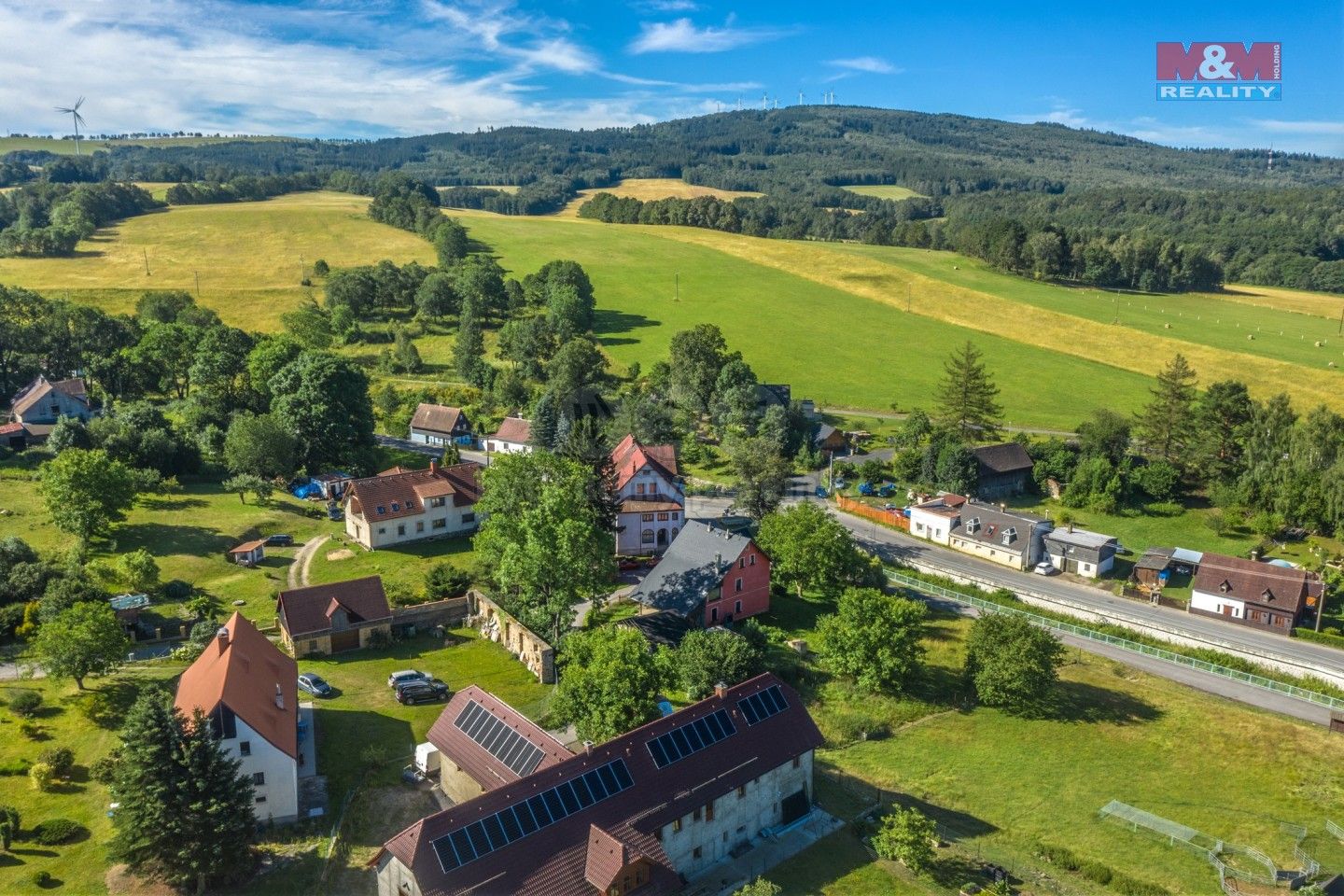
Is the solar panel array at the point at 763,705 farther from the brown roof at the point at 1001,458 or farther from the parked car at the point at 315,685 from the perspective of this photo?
the brown roof at the point at 1001,458

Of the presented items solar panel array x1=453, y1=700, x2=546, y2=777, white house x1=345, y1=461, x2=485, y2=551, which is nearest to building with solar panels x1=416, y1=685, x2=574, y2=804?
solar panel array x1=453, y1=700, x2=546, y2=777

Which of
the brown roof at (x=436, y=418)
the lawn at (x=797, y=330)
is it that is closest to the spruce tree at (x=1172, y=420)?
the lawn at (x=797, y=330)

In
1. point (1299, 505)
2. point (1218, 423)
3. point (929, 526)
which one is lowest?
point (929, 526)

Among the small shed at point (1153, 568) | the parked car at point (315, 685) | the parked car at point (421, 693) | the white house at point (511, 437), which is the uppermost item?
the white house at point (511, 437)

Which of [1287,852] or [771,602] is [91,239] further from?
[1287,852]

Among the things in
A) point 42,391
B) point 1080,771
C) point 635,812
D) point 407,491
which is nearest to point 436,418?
point 407,491

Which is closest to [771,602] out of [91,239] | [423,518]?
[423,518]
